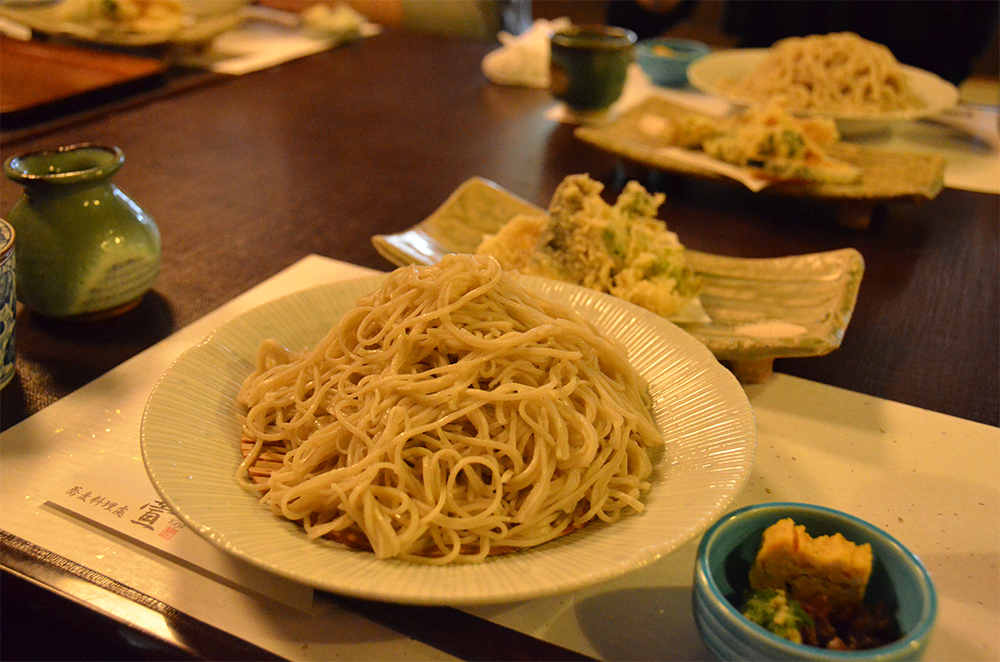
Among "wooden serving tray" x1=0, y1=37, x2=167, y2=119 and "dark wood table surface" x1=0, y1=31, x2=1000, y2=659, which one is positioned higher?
"wooden serving tray" x1=0, y1=37, x2=167, y2=119

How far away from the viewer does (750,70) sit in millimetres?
3602

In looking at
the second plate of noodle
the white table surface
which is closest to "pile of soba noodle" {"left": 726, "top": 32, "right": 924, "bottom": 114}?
the second plate of noodle

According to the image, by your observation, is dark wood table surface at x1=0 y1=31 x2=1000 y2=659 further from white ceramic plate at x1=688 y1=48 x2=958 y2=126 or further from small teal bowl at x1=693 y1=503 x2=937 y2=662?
white ceramic plate at x1=688 y1=48 x2=958 y2=126

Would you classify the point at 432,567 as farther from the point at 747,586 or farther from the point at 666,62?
the point at 666,62

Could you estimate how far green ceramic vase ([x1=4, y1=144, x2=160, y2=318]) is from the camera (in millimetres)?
1570

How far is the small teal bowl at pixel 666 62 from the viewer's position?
3.66 meters

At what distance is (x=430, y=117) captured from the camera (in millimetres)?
3309

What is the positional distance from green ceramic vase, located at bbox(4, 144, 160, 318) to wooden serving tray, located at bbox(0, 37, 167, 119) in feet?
5.23

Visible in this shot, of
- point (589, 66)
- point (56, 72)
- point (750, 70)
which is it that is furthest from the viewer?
point (750, 70)

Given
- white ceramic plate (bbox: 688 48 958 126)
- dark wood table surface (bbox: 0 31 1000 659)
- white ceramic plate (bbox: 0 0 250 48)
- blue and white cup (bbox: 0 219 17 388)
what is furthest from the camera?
white ceramic plate (bbox: 0 0 250 48)

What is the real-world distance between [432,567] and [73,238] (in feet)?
3.87

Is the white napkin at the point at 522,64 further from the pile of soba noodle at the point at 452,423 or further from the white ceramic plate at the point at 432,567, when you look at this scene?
the pile of soba noodle at the point at 452,423

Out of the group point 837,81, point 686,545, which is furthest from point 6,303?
point 837,81

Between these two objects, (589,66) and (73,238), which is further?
(589,66)
